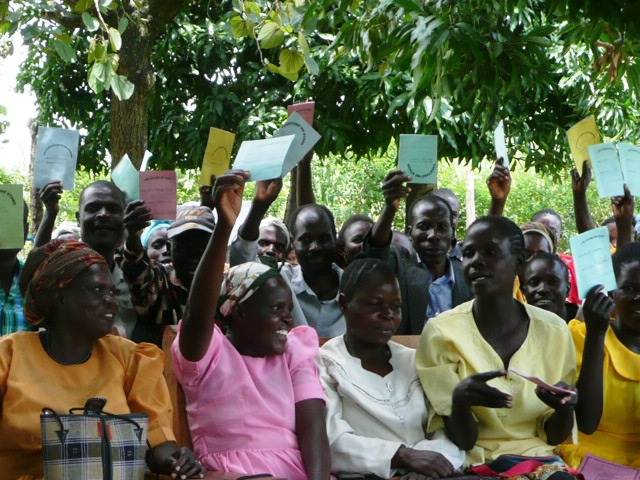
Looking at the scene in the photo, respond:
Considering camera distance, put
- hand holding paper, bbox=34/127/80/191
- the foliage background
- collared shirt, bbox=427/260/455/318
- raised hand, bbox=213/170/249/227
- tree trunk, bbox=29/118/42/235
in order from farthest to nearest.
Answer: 1. the foliage background
2. tree trunk, bbox=29/118/42/235
3. collared shirt, bbox=427/260/455/318
4. hand holding paper, bbox=34/127/80/191
5. raised hand, bbox=213/170/249/227

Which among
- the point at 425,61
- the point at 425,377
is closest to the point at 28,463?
the point at 425,377

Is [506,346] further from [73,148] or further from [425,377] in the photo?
[73,148]

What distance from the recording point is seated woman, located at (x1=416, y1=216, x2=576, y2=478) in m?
4.11

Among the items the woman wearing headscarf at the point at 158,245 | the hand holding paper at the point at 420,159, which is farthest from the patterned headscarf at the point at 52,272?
the hand holding paper at the point at 420,159

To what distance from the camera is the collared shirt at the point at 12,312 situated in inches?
184

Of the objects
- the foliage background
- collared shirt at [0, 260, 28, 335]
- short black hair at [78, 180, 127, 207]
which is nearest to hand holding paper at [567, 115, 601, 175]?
short black hair at [78, 180, 127, 207]

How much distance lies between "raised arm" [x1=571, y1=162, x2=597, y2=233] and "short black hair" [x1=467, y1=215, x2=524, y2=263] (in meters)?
1.13

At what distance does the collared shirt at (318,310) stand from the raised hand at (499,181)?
3.32ft

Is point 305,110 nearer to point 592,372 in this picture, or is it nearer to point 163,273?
point 163,273

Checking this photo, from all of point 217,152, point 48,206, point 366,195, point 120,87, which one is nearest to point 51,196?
point 48,206

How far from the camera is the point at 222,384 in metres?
3.97

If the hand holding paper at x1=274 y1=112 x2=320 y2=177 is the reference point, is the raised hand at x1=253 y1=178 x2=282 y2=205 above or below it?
below

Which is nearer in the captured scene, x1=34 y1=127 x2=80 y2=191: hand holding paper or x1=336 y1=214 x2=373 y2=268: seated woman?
x1=34 y1=127 x2=80 y2=191: hand holding paper

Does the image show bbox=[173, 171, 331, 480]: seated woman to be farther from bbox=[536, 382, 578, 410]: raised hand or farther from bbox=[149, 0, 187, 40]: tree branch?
bbox=[149, 0, 187, 40]: tree branch
